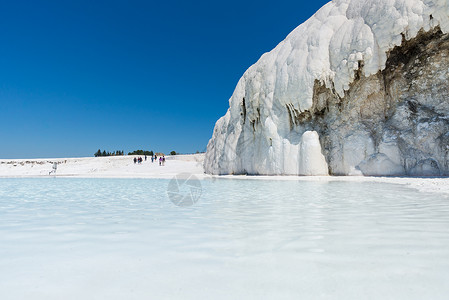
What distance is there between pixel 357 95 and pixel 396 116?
6.75 ft

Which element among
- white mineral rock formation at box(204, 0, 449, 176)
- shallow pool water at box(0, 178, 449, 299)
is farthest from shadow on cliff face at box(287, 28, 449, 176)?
shallow pool water at box(0, 178, 449, 299)

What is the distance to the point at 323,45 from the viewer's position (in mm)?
15078

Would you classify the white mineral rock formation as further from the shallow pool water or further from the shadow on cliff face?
the shallow pool water

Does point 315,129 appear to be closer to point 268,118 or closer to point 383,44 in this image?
point 268,118

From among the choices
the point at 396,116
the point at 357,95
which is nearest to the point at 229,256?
the point at 396,116

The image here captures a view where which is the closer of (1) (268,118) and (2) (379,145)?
(2) (379,145)

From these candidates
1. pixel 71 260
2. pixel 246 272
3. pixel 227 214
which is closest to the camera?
pixel 246 272

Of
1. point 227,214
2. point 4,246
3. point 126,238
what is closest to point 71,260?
point 126,238

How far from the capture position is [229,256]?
89.9 inches

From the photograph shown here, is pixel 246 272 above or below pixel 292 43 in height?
below

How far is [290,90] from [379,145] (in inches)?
207

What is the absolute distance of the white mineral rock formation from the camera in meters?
11.9

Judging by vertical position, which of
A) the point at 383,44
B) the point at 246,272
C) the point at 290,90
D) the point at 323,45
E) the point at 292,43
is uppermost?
the point at 292,43

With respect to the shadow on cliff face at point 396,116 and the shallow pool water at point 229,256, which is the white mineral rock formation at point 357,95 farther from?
the shallow pool water at point 229,256
